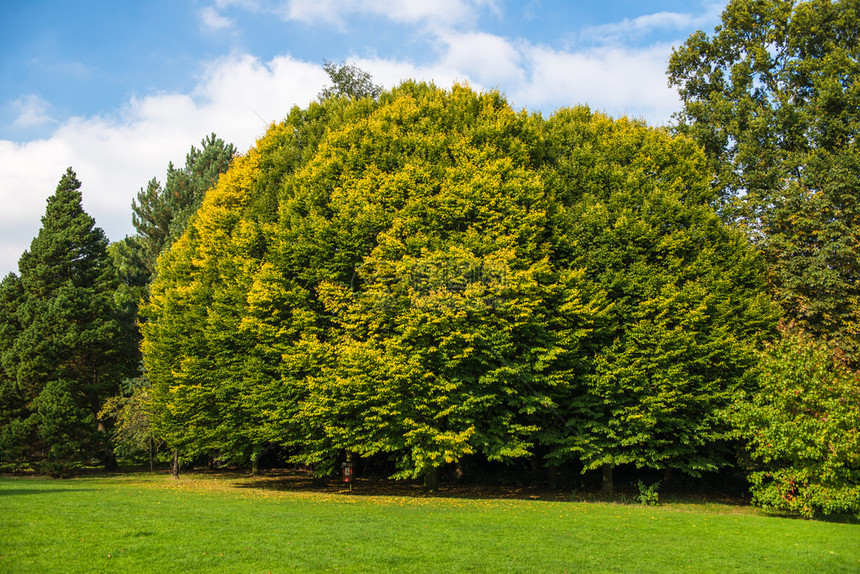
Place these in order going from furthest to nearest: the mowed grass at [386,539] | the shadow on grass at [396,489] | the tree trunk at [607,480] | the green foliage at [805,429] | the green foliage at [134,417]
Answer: the green foliage at [134,417] < the tree trunk at [607,480] < the shadow on grass at [396,489] < the green foliage at [805,429] < the mowed grass at [386,539]

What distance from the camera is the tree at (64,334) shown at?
1401 inches

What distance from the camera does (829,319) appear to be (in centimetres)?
2738

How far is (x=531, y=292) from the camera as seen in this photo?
23.5 metres

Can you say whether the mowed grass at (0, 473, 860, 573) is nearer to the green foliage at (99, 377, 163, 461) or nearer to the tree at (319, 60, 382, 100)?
the green foliage at (99, 377, 163, 461)

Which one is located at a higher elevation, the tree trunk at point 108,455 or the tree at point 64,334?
the tree at point 64,334

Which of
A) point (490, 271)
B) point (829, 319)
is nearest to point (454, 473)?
point (490, 271)

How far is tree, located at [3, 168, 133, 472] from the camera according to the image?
117ft

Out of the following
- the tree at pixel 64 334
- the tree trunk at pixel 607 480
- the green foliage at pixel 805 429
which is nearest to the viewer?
the green foliage at pixel 805 429

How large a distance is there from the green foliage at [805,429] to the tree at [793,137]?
6565mm

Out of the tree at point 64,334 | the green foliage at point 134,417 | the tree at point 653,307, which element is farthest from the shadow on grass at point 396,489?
the tree at point 64,334

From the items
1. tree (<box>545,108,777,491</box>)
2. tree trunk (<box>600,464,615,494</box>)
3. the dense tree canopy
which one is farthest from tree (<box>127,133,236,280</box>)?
tree trunk (<box>600,464,615,494</box>)

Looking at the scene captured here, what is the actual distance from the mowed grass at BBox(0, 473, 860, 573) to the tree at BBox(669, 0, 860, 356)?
14.0 m

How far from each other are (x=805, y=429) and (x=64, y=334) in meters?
41.7

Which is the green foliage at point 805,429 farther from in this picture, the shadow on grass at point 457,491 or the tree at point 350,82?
the tree at point 350,82
